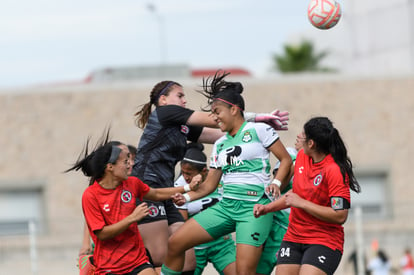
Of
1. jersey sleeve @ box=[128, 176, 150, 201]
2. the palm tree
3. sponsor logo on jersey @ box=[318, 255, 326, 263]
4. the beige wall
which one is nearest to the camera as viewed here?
sponsor logo on jersey @ box=[318, 255, 326, 263]

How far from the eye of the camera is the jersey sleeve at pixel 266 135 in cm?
823

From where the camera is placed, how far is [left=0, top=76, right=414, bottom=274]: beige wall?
29.3 metres

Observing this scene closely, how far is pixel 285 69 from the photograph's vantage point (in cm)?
5362

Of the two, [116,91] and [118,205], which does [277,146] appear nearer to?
[118,205]

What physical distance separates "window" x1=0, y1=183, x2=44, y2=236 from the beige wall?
0.75 feet

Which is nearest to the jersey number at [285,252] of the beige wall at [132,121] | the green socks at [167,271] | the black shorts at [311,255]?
the black shorts at [311,255]

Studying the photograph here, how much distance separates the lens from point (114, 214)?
7590mm

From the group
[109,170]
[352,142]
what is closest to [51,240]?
[352,142]

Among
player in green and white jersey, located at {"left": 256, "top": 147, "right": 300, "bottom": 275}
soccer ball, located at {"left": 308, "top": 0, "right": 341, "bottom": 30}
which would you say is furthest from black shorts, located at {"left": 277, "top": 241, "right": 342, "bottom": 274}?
soccer ball, located at {"left": 308, "top": 0, "right": 341, "bottom": 30}

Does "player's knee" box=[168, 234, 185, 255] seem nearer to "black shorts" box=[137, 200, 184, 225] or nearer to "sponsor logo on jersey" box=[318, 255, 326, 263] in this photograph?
"black shorts" box=[137, 200, 184, 225]

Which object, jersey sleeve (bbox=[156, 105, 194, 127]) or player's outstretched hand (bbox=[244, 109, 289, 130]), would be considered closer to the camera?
jersey sleeve (bbox=[156, 105, 194, 127])

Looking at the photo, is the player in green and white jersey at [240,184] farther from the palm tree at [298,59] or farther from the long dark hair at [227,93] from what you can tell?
the palm tree at [298,59]

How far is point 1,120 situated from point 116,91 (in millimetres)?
3925

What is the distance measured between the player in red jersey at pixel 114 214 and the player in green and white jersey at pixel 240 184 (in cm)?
77
